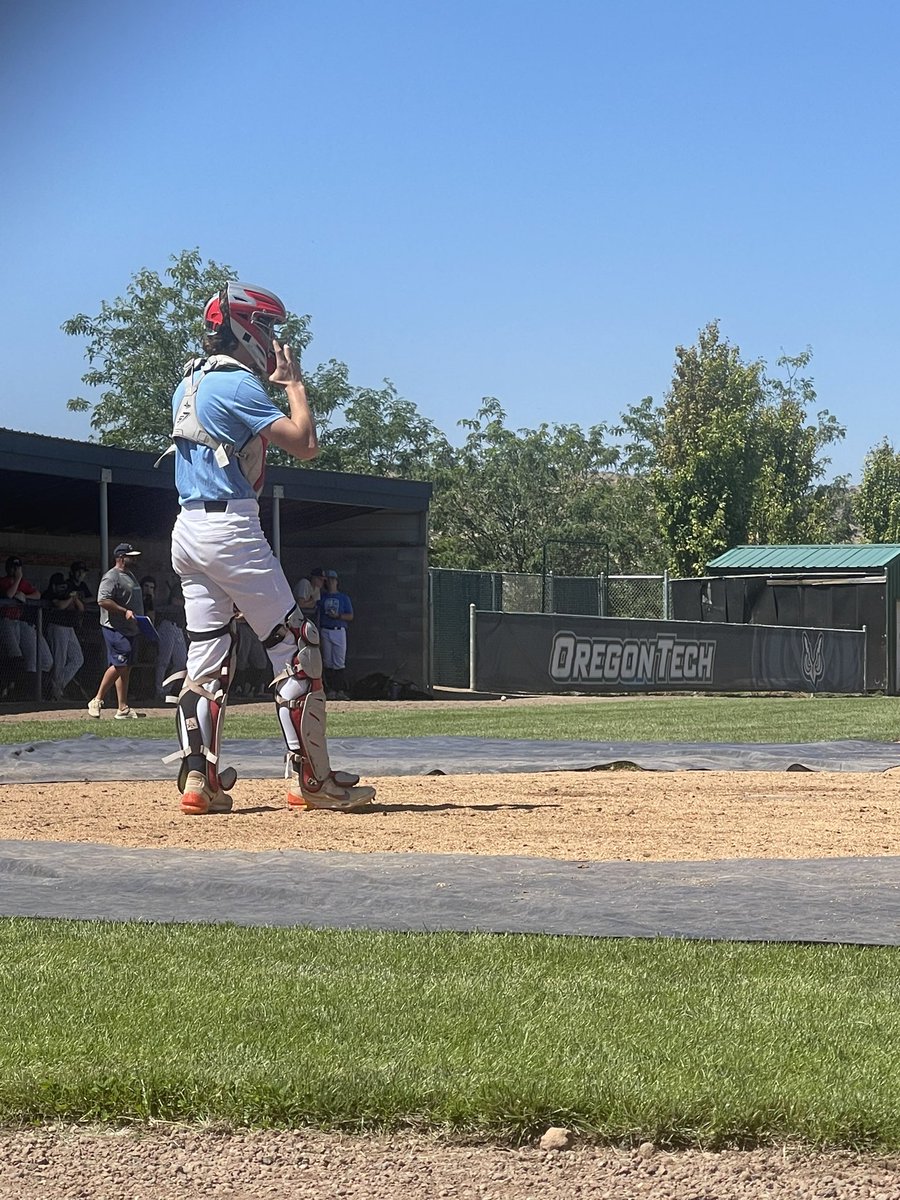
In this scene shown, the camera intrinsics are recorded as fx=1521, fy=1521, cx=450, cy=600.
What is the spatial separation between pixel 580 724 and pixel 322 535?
12.9m

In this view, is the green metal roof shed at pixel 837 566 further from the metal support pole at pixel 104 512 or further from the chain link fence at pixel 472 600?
the metal support pole at pixel 104 512

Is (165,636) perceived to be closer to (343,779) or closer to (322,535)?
(322,535)

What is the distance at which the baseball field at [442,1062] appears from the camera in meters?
2.81

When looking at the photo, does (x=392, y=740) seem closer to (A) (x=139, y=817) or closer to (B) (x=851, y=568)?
(A) (x=139, y=817)

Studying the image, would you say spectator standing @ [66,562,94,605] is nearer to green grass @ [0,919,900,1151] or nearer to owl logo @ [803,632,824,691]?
owl logo @ [803,632,824,691]

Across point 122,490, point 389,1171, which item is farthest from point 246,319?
point 122,490

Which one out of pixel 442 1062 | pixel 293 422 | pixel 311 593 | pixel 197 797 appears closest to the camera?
pixel 442 1062

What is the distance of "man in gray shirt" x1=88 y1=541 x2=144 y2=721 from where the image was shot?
17.0 m

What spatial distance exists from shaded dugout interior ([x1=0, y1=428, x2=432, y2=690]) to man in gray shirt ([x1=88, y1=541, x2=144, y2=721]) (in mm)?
5632

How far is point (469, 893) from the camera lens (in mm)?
4992

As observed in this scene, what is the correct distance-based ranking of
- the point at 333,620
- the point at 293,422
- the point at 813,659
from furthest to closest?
the point at 813,659, the point at 333,620, the point at 293,422

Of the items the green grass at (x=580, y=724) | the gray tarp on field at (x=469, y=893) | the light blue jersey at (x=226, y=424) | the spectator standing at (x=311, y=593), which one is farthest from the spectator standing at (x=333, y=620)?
the gray tarp on field at (x=469, y=893)

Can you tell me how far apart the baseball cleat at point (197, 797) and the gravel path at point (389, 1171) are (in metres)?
4.22

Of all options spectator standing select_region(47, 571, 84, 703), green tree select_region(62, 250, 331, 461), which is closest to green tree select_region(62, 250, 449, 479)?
green tree select_region(62, 250, 331, 461)
